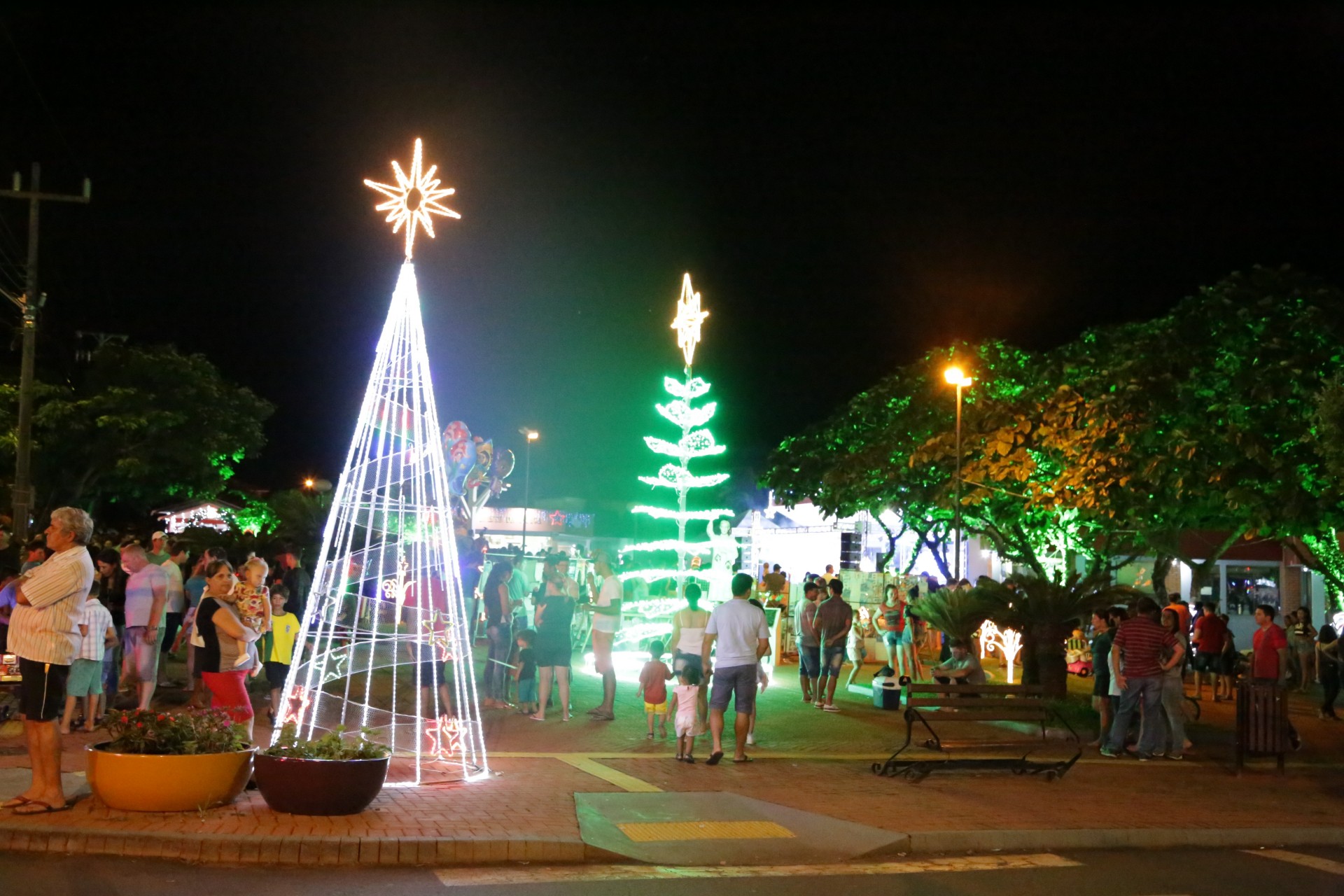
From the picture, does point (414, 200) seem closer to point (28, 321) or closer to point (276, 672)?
point (276, 672)

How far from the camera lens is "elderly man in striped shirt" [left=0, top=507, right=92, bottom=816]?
7258 mm

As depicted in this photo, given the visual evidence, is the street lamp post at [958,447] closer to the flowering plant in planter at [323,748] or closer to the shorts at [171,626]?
the shorts at [171,626]

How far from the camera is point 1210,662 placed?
20078 millimetres

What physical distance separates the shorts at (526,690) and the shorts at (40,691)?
6.72 metres

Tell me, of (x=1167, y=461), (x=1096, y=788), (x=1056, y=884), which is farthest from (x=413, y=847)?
(x=1167, y=461)

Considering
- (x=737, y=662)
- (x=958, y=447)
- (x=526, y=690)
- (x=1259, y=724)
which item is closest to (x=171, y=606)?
(x=526, y=690)

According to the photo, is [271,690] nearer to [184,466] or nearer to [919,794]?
[919,794]

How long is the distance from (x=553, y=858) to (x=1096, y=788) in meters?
5.79

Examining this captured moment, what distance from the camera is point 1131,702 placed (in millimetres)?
12828

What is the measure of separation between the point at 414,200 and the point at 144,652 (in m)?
5.35

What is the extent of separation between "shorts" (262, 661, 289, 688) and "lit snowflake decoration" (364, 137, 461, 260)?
4.33m

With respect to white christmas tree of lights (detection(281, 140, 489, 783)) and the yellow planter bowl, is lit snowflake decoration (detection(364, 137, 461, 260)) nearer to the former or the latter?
Answer: white christmas tree of lights (detection(281, 140, 489, 783))

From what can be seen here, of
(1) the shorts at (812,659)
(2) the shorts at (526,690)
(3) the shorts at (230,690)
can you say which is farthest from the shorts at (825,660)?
(3) the shorts at (230,690)

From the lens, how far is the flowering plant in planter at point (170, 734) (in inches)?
295
